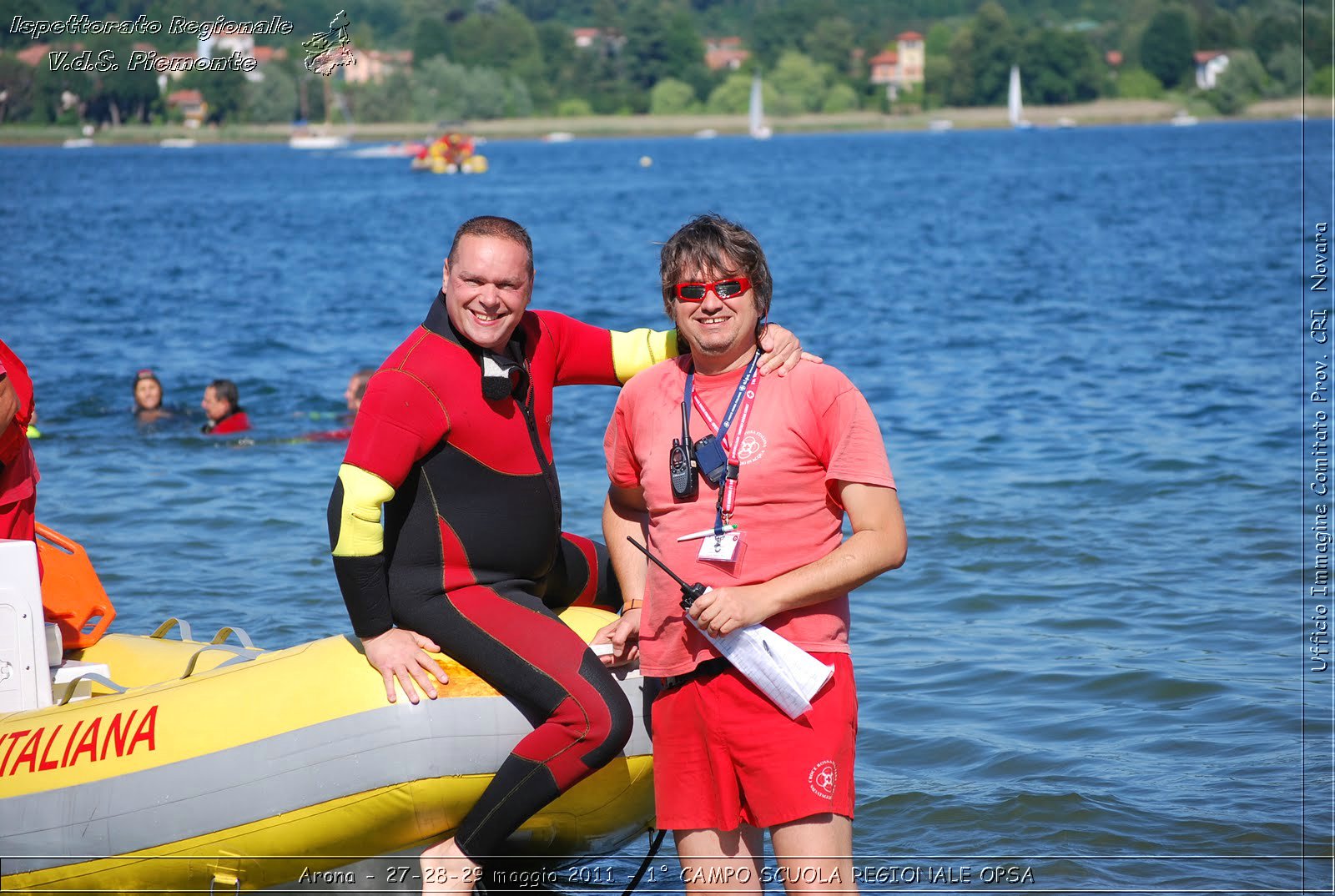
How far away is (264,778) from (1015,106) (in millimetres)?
132708

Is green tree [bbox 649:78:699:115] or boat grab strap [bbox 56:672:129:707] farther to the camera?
green tree [bbox 649:78:699:115]

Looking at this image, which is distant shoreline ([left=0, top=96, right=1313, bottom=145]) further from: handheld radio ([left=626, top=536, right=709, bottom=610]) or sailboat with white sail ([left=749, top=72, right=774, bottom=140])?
handheld radio ([left=626, top=536, right=709, bottom=610])

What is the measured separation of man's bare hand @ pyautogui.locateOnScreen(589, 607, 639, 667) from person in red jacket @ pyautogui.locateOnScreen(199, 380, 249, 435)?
8902 millimetres

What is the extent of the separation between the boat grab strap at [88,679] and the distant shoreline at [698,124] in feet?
366

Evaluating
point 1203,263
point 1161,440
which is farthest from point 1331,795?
point 1203,263

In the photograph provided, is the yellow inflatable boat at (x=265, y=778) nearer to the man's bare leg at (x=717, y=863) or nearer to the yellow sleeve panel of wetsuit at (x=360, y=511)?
the yellow sleeve panel of wetsuit at (x=360, y=511)

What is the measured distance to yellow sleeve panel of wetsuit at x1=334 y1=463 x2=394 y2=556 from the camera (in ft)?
11.6

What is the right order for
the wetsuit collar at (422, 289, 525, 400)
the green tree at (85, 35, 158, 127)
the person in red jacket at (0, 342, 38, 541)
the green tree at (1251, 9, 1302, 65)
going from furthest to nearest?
the green tree at (1251, 9, 1302, 65), the green tree at (85, 35, 158, 127), the person in red jacket at (0, 342, 38, 541), the wetsuit collar at (422, 289, 525, 400)

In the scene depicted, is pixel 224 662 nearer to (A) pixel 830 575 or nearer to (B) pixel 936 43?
(A) pixel 830 575

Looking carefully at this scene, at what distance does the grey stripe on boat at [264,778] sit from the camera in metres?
3.80

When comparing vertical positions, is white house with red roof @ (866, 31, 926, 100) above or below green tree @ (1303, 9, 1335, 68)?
above

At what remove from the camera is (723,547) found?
3201 mm

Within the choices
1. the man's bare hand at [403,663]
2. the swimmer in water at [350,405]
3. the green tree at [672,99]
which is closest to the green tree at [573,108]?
the green tree at [672,99]

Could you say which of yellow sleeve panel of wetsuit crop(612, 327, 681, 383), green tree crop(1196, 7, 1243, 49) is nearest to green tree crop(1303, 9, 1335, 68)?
green tree crop(1196, 7, 1243, 49)
